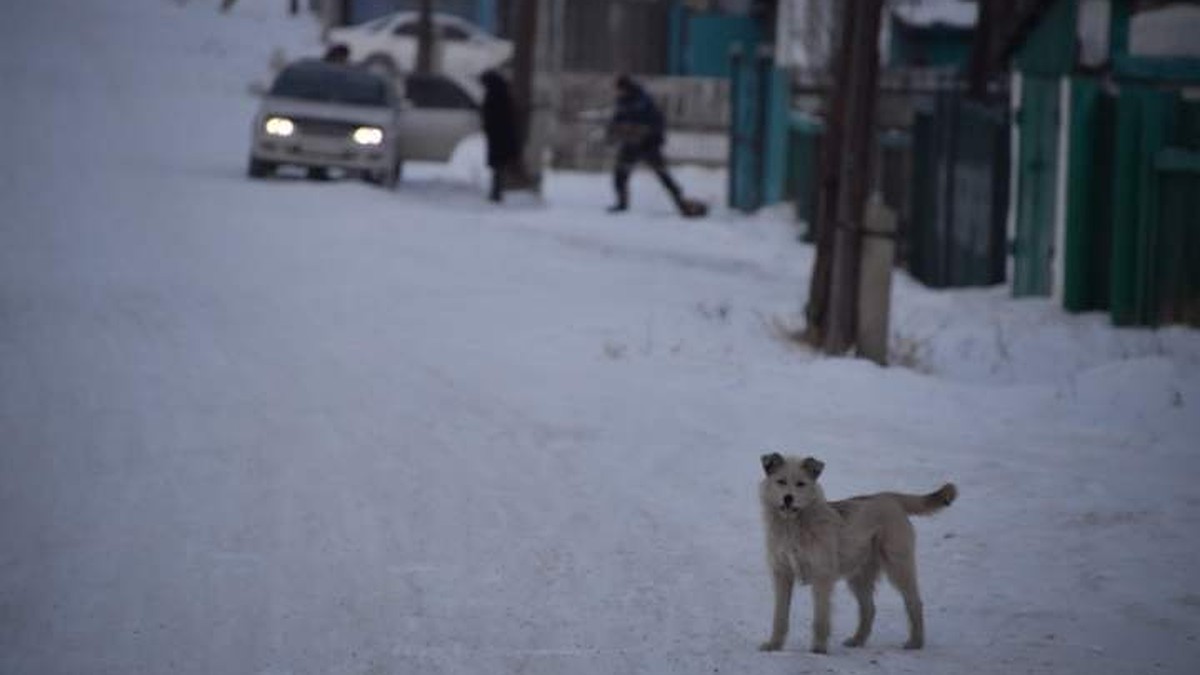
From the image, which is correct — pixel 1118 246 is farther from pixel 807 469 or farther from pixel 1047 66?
pixel 807 469

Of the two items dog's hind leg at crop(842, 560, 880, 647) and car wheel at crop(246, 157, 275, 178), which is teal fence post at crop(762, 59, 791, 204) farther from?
dog's hind leg at crop(842, 560, 880, 647)

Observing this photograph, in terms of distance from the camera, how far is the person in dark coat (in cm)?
3184

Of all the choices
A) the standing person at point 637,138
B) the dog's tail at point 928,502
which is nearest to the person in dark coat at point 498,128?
the standing person at point 637,138

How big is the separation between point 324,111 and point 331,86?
146 centimetres

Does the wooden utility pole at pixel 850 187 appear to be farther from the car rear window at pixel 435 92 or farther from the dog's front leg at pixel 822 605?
the car rear window at pixel 435 92

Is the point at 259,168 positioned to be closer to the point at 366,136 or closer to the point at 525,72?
the point at 366,136

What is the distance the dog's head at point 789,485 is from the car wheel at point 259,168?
2304 cm

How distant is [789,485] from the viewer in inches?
309

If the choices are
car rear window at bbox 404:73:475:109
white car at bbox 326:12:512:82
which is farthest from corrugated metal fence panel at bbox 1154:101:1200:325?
white car at bbox 326:12:512:82

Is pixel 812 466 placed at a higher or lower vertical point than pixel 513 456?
higher

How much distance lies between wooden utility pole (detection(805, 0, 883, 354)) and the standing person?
45.6 ft

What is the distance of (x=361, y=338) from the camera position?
16734 millimetres

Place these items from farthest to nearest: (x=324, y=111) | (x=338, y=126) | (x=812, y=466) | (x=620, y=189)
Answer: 1. (x=620, y=189)
2. (x=324, y=111)
3. (x=338, y=126)
4. (x=812, y=466)

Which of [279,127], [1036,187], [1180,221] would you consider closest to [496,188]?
[279,127]
